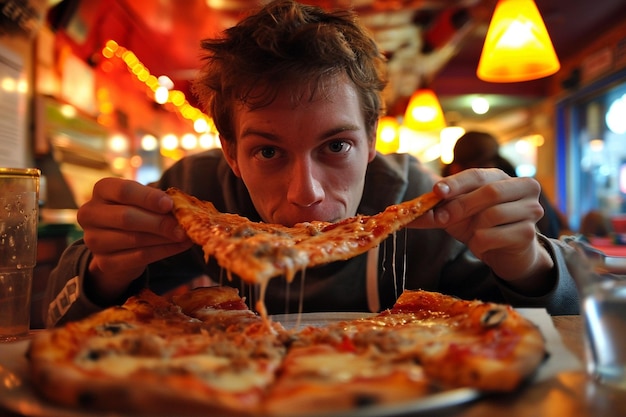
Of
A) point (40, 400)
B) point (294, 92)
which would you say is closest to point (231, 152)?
point (294, 92)

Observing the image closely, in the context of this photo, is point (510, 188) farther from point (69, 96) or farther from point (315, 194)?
point (69, 96)

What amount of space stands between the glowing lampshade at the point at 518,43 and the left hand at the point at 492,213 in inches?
115

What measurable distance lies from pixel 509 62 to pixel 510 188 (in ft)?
9.94

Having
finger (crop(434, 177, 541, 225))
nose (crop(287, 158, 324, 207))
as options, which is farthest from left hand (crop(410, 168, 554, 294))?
nose (crop(287, 158, 324, 207))

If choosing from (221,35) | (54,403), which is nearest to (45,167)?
(221,35)

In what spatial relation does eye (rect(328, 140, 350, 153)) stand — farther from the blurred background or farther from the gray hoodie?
the blurred background

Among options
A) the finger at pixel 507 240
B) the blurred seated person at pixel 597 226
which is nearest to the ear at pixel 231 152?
the finger at pixel 507 240

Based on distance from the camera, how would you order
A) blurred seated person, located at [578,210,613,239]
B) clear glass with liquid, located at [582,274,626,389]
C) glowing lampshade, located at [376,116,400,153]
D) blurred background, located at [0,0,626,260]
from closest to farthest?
clear glass with liquid, located at [582,274,626,389], blurred background, located at [0,0,626,260], blurred seated person, located at [578,210,613,239], glowing lampshade, located at [376,116,400,153]

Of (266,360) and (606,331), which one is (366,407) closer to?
(266,360)

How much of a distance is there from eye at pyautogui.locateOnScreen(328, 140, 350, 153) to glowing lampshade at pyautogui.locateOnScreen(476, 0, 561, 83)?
9.34 feet

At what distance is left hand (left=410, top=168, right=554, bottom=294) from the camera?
5.44 feet

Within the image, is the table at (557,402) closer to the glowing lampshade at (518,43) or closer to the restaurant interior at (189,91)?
the restaurant interior at (189,91)

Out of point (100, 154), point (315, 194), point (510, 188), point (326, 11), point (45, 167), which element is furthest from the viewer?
point (100, 154)

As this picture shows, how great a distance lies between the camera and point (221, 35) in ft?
7.68
